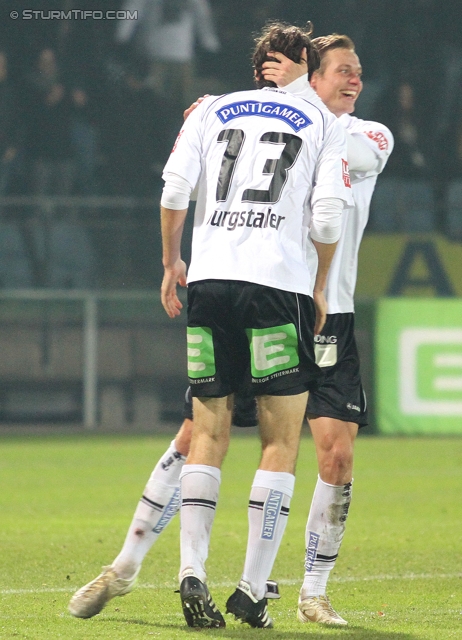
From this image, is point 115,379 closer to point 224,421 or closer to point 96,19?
point 96,19

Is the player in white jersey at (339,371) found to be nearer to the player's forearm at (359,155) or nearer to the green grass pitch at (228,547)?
the player's forearm at (359,155)

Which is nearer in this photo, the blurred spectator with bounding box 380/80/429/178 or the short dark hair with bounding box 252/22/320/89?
the short dark hair with bounding box 252/22/320/89

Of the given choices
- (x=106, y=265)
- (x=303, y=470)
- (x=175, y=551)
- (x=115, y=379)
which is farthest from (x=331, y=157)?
(x=106, y=265)

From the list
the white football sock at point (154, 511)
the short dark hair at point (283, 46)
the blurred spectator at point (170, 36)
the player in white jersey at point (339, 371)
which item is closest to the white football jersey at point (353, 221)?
the player in white jersey at point (339, 371)

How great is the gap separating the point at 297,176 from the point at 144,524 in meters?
1.32

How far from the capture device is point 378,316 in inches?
519

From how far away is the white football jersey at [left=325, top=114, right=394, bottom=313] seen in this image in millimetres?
4281

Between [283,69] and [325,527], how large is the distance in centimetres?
A: 161

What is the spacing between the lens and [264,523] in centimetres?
357

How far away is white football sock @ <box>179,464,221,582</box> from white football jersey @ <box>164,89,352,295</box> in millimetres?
615

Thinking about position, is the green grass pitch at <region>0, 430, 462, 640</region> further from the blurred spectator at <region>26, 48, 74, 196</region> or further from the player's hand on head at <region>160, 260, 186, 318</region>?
the blurred spectator at <region>26, 48, 74, 196</region>

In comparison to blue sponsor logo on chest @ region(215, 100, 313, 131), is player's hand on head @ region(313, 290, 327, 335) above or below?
below

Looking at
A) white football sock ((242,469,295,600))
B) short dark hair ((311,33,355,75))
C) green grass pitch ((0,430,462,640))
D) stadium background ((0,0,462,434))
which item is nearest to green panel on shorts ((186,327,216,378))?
white football sock ((242,469,295,600))

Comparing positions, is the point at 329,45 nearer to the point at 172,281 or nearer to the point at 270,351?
the point at 172,281
